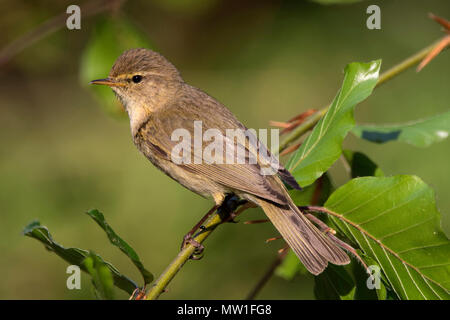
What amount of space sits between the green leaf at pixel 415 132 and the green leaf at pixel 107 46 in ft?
5.62

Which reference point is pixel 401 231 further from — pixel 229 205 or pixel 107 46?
pixel 107 46

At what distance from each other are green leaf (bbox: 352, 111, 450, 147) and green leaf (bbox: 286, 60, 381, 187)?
1.49ft

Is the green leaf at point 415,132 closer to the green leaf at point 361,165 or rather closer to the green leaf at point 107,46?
the green leaf at point 361,165

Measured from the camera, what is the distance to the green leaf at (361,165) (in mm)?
2766

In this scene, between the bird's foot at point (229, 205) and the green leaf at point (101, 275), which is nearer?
the green leaf at point (101, 275)

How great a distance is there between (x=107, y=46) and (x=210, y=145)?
127cm

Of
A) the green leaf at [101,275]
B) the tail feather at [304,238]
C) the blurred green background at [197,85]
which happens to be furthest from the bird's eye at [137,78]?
the green leaf at [101,275]

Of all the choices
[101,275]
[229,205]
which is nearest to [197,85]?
[229,205]

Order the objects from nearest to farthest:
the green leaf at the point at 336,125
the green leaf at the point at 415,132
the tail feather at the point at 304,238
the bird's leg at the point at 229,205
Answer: the green leaf at the point at 336,125 < the tail feather at the point at 304,238 < the green leaf at the point at 415,132 < the bird's leg at the point at 229,205

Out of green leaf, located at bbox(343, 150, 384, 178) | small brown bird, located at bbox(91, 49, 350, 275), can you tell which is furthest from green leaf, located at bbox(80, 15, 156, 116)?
green leaf, located at bbox(343, 150, 384, 178)

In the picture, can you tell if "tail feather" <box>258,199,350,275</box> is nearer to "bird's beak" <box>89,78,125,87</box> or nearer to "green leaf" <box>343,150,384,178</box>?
"green leaf" <box>343,150,384,178</box>

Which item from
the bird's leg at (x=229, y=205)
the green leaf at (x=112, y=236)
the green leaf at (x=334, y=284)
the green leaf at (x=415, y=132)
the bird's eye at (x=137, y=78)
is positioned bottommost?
the green leaf at (x=334, y=284)

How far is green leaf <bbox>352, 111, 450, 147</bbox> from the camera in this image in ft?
8.45

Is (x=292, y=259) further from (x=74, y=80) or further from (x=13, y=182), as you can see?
(x=74, y=80)
